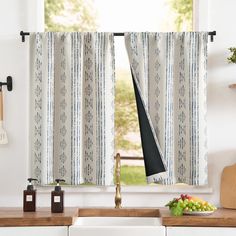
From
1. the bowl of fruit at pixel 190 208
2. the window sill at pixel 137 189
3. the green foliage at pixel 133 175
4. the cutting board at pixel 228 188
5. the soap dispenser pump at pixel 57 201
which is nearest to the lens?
the bowl of fruit at pixel 190 208

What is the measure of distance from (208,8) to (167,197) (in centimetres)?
126

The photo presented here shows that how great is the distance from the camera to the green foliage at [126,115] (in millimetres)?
4078

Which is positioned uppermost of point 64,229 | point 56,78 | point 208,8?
point 208,8

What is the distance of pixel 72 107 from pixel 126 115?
0.41m

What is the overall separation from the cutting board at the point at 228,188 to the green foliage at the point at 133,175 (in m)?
0.53

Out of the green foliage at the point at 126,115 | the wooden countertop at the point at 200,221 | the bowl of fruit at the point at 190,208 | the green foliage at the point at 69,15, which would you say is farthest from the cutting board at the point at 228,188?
the green foliage at the point at 69,15

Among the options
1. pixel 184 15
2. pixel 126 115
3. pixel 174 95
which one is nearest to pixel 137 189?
pixel 126 115

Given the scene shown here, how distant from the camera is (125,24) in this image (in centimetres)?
412

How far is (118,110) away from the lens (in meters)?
4.08

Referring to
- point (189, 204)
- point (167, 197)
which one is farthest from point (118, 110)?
point (189, 204)

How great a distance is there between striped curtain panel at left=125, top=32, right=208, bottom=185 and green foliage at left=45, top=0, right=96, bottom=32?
350 millimetres

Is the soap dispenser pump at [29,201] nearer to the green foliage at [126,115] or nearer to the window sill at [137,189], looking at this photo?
the window sill at [137,189]

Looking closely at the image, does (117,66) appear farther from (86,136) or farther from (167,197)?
(167,197)

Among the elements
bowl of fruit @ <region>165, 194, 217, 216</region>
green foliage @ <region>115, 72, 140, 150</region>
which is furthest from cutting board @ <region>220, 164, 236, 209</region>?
green foliage @ <region>115, 72, 140, 150</region>
